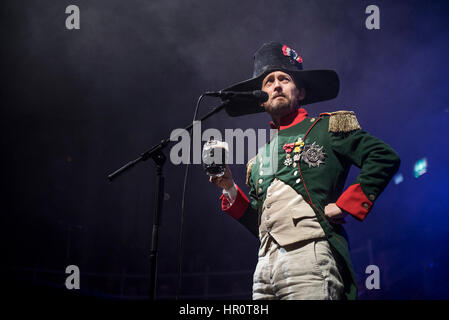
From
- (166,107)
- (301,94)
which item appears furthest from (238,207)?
(166,107)

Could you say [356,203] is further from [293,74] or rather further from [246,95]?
[293,74]

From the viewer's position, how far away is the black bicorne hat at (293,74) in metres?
2.85

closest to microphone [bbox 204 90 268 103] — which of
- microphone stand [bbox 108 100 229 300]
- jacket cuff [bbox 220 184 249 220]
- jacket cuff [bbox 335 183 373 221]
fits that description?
microphone stand [bbox 108 100 229 300]

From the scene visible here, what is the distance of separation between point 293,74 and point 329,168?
88 centimetres

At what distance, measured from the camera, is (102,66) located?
19.5 ft

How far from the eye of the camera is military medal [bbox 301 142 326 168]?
2385 mm

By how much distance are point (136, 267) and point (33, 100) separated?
180 inches

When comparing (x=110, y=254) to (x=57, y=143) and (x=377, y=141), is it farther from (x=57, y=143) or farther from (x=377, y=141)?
(x=377, y=141)

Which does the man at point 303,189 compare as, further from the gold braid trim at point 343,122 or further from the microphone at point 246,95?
the microphone at point 246,95

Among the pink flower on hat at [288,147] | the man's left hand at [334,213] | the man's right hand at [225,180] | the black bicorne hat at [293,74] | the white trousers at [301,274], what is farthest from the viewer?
the black bicorne hat at [293,74]

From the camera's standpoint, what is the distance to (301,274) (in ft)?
6.82

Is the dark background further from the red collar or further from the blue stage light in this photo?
the red collar

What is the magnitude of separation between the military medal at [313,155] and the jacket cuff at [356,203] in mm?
309

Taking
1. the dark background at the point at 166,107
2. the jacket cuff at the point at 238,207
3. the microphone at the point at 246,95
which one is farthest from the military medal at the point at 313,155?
the dark background at the point at 166,107
